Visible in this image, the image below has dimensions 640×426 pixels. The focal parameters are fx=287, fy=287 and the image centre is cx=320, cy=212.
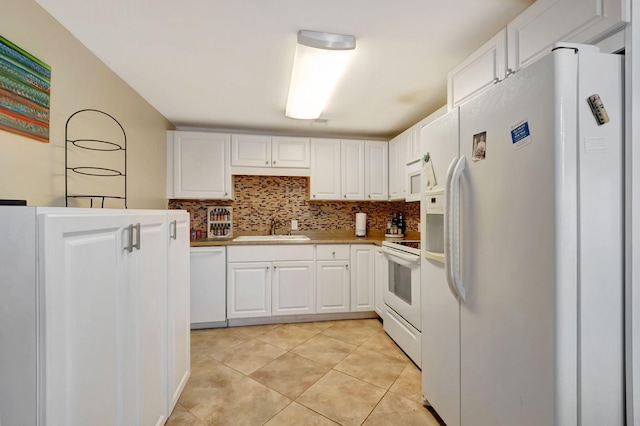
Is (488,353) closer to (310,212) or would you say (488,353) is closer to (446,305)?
(446,305)

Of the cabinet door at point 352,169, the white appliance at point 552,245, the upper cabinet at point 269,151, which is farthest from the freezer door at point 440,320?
the upper cabinet at point 269,151

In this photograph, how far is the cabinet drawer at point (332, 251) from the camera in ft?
10.5

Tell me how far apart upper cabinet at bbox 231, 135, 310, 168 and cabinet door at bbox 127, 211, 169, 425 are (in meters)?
1.86

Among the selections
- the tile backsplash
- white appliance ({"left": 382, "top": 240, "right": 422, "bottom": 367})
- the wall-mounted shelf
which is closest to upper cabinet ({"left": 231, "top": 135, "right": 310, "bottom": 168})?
the tile backsplash

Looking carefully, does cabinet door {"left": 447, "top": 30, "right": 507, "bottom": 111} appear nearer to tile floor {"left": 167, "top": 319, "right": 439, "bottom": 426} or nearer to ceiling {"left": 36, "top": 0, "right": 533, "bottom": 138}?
ceiling {"left": 36, "top": 0, "right": 533, "bottom": 138}

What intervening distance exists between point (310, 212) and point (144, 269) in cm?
258

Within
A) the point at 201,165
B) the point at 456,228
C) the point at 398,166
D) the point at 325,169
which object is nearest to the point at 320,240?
the point at 325,169

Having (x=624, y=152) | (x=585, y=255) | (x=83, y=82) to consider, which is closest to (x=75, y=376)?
(x=585, y=255)

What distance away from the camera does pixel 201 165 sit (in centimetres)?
322

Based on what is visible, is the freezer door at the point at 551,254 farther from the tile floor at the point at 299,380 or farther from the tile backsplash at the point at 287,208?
the tile backsplash at the point at 287,208

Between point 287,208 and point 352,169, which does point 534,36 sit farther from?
point 287,208

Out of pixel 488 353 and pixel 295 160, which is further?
pixel 295 160

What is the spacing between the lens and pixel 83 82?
173cm

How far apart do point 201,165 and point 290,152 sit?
1.02 meters
